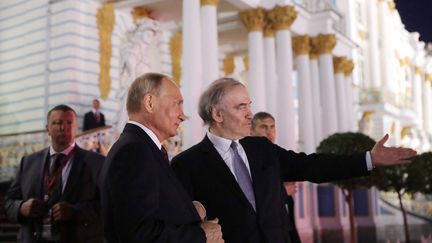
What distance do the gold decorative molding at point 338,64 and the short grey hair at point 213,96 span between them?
20.0 metres

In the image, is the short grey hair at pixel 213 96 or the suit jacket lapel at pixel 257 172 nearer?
the suit jacket lapel at pixel 257 172

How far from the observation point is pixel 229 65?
71.7 ft

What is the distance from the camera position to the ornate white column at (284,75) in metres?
17.0

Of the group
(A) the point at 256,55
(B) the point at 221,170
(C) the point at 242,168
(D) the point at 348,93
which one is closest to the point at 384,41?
(D) the point at 348,93

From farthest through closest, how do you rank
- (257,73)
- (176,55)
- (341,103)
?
1. (341,103)
2. (176,55)
3. (257,73)

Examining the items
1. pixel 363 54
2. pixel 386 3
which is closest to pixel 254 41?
pixel 363 54

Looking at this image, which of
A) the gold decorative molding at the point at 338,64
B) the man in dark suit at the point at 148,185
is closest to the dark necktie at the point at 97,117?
the man in dark suit at the point at 148,185

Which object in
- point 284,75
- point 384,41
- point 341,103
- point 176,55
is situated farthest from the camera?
point 384,41

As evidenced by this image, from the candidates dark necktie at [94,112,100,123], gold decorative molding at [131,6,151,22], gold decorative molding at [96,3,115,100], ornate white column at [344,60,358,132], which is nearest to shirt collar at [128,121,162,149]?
dark necktie at [94,112,100,123]

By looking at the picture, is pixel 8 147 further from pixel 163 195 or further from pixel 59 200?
pixel 163 195

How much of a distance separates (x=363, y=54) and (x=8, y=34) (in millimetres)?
23772

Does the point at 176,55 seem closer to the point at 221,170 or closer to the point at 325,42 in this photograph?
the point at 325,42

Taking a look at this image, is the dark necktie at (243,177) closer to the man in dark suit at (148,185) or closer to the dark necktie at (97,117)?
the man in dark suit at (148,185)

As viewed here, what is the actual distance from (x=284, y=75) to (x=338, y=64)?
591cm
